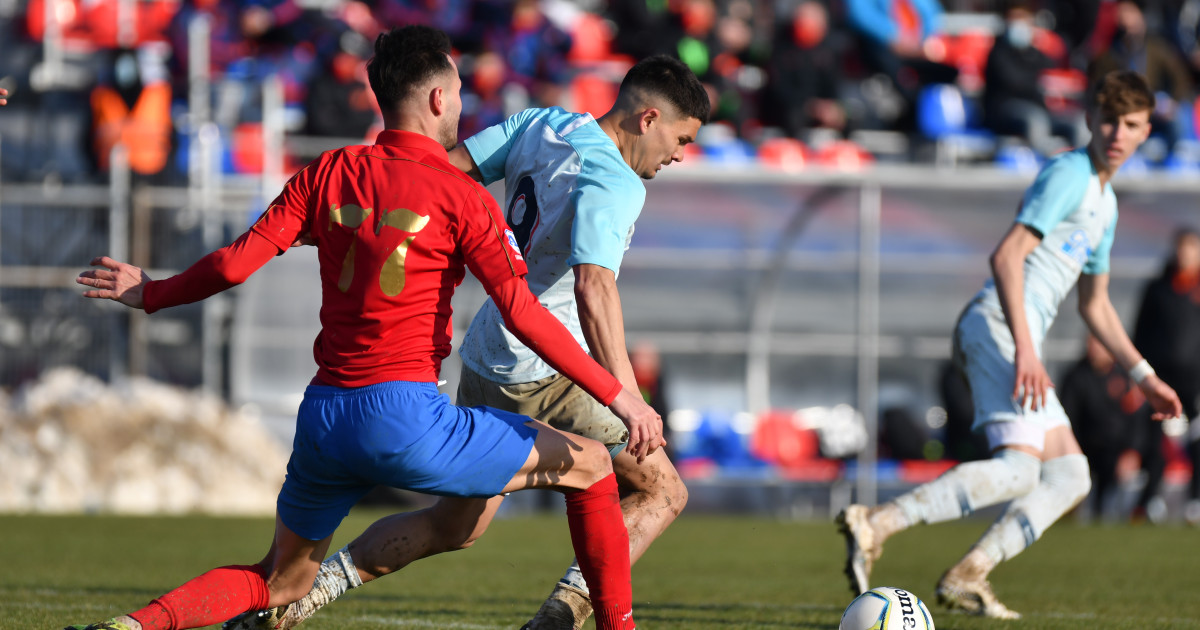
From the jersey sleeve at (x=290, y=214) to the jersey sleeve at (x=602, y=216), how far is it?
2.43 feet

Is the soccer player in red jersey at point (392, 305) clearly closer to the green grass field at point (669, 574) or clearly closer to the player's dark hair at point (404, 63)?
A: the player's dark hair at point (404, 63)

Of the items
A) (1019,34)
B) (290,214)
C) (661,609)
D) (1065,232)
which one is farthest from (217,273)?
(1019,34)

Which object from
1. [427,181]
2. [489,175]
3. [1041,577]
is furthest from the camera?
[1041,577]

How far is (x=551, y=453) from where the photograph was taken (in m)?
3.77

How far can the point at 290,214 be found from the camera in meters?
3.60

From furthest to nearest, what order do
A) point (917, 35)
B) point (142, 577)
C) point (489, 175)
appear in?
1. point (917, 35)
2. point (142, 577)
3. point (489, 175)

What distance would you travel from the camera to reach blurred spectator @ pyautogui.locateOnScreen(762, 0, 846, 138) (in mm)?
16484

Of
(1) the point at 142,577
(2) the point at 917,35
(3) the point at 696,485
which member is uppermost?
(2) the point at 917,35

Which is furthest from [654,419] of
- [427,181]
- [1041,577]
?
[1041,577]

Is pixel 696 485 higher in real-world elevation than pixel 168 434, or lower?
lower

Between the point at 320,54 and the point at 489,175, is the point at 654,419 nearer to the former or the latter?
the point at 489,175

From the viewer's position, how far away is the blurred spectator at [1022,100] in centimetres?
1573

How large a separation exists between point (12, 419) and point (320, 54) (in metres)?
6.35

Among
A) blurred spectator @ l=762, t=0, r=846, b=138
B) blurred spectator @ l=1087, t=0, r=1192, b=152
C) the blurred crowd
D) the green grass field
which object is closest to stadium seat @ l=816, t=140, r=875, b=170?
the blurred crowd
